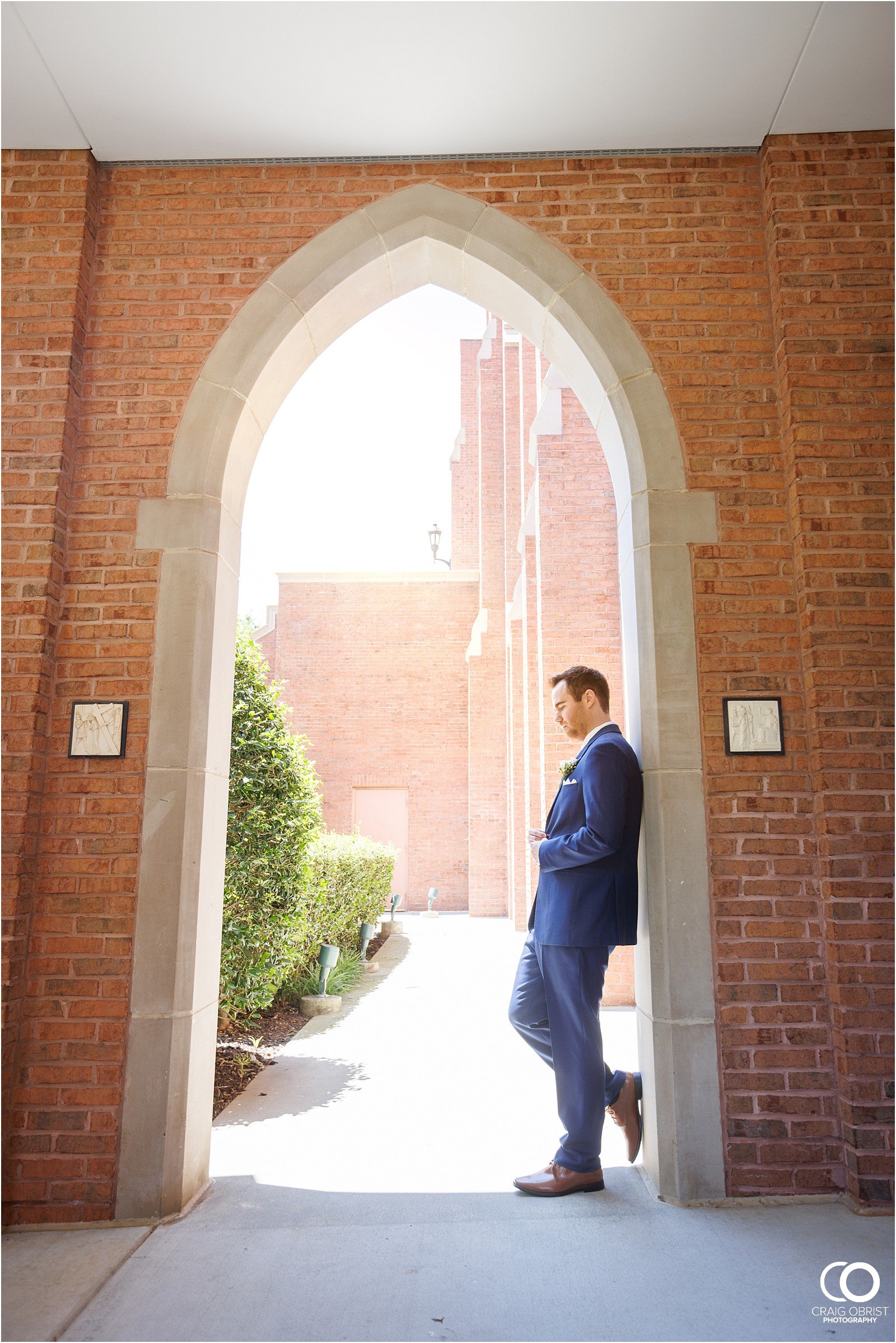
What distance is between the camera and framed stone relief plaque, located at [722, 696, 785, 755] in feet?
11.8

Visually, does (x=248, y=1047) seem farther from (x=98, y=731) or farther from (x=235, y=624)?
(x=235, y=624)

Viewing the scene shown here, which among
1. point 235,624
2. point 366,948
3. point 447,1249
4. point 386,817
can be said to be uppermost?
point 235,624

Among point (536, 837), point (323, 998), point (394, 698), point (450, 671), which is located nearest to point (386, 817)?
point (394, 698)

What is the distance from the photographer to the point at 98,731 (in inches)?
143

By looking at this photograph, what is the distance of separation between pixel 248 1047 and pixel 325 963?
145cm

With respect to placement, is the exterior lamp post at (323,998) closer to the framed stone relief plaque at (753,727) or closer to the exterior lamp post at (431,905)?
the framed stone relief plaque at (753,727)

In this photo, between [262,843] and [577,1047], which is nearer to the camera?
[577,1047]

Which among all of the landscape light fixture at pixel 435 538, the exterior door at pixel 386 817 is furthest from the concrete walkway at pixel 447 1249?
→ the landscape light fixture at pixel 435 538

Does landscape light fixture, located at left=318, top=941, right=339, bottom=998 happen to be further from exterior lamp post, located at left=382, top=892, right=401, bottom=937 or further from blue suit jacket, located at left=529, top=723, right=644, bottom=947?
exterior lamp post, located at left=382, top=892, right=401, bottom=937

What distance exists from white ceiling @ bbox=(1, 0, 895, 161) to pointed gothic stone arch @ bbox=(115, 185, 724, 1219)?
17.7 inches

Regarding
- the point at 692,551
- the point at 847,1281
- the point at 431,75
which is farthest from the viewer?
the point at 692,551

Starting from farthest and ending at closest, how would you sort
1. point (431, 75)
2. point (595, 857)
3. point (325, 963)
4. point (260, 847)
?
point (325, 963)
point (260, 847)
point (431, 75)
point (595, 857)

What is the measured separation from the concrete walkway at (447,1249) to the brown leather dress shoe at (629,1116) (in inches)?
5.5

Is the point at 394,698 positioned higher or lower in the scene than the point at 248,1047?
higher
